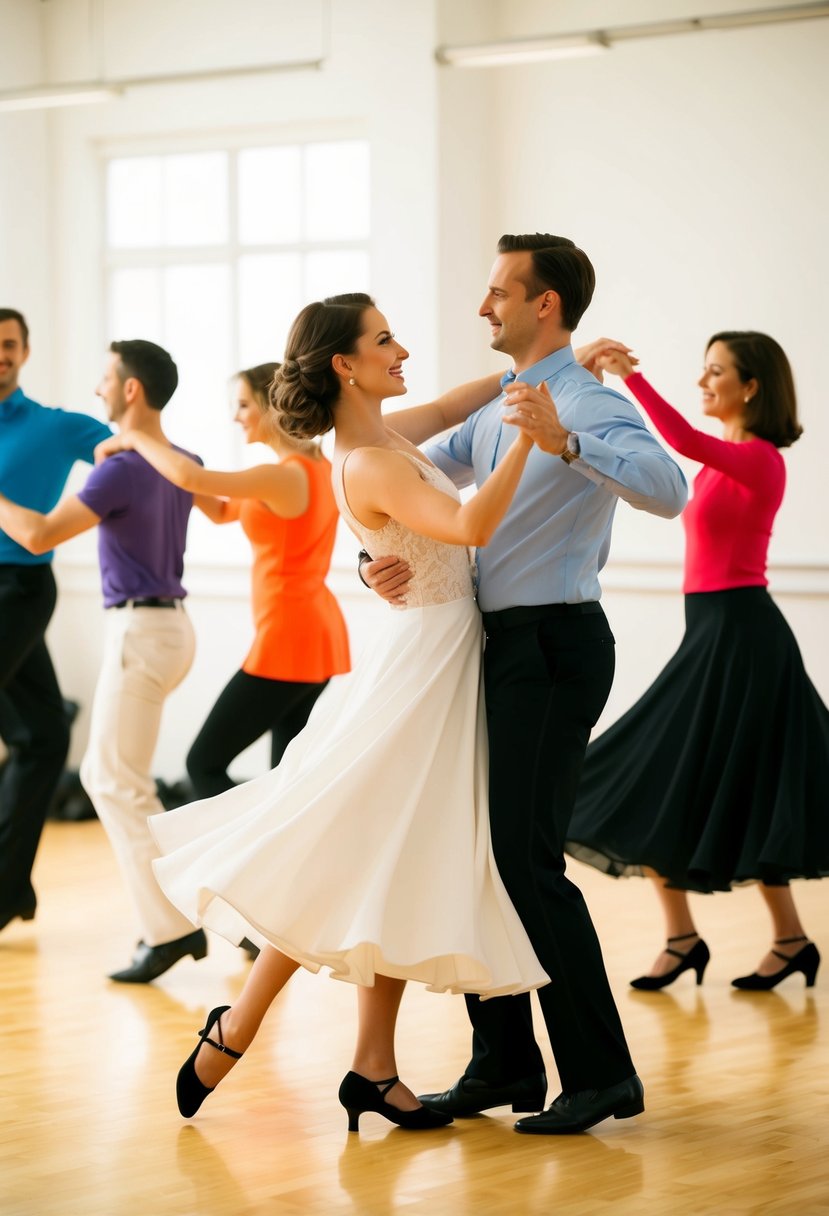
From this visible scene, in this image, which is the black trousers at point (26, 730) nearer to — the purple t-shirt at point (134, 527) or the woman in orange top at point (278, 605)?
the purple t-shirt at point (134, 527)

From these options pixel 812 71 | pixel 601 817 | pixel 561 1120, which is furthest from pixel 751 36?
pixel 561 1120

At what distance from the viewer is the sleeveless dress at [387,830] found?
2.92 meters

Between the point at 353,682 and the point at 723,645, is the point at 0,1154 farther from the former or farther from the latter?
the point at 723,645

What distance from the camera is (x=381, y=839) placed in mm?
3006

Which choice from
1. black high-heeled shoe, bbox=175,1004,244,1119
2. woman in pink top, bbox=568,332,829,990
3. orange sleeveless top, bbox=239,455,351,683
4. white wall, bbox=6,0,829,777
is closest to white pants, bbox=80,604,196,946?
orange sleeveless top, bbox=239,455,351,683

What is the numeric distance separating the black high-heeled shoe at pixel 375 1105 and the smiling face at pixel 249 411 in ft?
6.73

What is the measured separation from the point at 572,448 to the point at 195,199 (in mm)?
5479

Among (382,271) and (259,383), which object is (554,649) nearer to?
(259,383)

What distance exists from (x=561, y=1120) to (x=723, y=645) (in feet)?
5.25

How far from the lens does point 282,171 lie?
25.5ft

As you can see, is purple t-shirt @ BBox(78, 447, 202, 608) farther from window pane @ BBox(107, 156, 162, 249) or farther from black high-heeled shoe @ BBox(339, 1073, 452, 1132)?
window pane @ BBox(107, 156, 162, 249)

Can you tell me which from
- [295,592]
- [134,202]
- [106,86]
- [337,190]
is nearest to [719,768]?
[295,592]

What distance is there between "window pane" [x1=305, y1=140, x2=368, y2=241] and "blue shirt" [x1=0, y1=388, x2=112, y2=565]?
2965 millimetres

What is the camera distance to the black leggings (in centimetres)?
461
